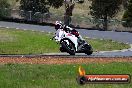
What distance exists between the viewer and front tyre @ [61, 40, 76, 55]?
2181cm

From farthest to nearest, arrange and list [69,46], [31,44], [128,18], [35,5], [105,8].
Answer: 1. [35,5]
2. [105,8]
3. [128,18]
4. [31,44]
5. [69,46]

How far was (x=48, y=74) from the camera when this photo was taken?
1659 centimetres

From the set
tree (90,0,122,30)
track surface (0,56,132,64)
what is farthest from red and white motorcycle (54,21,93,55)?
tree (90,0,122,30)

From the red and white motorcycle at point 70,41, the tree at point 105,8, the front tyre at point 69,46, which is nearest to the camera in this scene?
the red and white motorcycle at point 70,41

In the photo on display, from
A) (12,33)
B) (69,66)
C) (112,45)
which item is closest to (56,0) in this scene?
(12,33)

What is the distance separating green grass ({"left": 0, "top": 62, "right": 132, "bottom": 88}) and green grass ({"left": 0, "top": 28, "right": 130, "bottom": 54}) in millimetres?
9683

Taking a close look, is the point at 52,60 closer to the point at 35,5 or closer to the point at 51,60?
the point at 51,60

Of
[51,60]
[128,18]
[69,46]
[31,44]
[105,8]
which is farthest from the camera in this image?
[105,8]

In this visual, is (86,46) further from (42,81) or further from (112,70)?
(42,81)

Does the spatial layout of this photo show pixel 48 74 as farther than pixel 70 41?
No

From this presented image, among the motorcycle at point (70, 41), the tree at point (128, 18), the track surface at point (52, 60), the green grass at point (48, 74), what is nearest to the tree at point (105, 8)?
the tree at point (128, 18)

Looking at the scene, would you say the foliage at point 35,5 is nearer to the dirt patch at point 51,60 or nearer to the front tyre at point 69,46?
the front tyre at point 69,46

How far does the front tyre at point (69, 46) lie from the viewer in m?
21.8

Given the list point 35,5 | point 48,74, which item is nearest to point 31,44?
point 48,74
